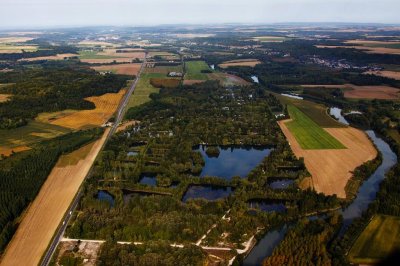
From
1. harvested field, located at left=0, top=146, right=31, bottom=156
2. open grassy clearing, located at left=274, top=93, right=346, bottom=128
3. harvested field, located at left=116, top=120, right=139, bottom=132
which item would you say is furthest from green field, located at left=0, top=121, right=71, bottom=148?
open grassy clearing, located at left=274, top=93, right=346, bottom=128

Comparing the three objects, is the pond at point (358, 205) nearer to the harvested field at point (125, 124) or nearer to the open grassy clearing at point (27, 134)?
the harvested field at point (125, 124)

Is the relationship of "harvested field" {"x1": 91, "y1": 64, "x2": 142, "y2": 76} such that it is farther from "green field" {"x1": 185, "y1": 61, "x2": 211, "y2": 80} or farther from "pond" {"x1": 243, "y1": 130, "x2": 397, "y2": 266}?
"pond" {"x1": 243, "y1": 130, "x2": 397, "y2": 266}

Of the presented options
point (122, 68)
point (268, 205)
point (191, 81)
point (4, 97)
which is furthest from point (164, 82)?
point (268, 205)

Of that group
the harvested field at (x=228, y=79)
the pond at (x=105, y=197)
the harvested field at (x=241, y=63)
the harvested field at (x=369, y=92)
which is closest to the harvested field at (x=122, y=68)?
the harvested field at (x=228, y=79)

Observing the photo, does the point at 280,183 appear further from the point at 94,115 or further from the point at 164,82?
the point at 164,82

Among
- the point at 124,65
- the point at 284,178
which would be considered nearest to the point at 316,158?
the point at 284,178

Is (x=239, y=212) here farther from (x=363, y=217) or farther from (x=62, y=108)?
(x=62, y=108)
